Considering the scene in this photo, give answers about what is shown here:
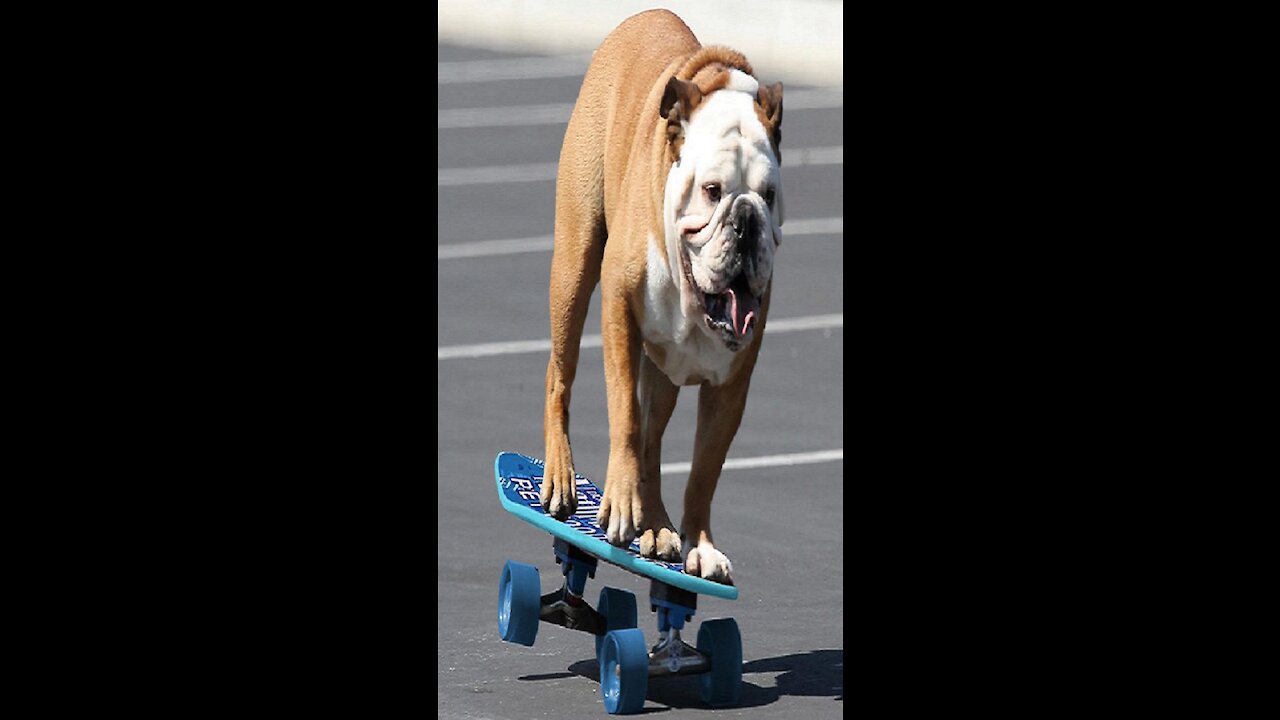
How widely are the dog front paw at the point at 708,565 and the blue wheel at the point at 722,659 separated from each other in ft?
0.87

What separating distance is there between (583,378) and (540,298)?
1.66 m

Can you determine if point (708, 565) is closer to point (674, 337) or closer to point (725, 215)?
point (674, 337)

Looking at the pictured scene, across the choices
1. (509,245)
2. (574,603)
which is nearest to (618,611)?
(574,603)

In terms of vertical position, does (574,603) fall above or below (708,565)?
below

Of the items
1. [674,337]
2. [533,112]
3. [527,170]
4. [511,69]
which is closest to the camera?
[674,337]

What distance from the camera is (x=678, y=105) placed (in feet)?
22.6

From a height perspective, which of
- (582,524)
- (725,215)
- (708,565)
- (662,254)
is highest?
(725,215)

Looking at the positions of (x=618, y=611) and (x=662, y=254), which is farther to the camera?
(x=618, y=611)

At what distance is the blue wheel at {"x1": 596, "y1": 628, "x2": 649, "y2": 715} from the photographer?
7406 millimetres

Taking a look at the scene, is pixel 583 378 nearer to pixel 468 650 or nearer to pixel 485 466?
pixel 485 466

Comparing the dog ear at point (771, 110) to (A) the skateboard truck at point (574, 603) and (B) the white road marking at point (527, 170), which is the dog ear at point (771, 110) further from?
(B) the white road marking at point (527, 170)

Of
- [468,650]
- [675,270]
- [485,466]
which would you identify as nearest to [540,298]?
[485,466]

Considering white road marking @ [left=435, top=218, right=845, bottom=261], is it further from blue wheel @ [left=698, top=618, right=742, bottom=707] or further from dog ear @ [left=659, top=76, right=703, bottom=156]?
dog ear @ [left=659, top=76, right=703, bottom=156]

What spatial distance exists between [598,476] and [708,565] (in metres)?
3.16
